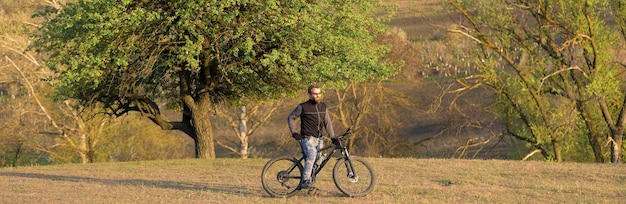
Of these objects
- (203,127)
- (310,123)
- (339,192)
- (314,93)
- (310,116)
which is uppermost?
(314,93)

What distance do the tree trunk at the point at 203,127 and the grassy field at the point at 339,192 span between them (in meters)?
4.20

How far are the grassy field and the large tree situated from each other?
9.90ft

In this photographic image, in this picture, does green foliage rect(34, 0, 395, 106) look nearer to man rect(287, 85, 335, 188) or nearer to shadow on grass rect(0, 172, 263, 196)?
shadow on grass rect(0, 172, 263, 196)

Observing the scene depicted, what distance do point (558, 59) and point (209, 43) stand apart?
54.2 feet

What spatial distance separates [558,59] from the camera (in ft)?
120

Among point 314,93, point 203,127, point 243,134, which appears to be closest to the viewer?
point 314,93

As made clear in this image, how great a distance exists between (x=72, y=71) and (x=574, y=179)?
14555mm

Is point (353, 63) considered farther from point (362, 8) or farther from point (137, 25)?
point (137, 25)

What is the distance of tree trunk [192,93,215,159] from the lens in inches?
1203

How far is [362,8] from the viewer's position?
2841cm

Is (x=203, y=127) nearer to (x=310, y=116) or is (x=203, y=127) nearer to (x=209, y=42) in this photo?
(x=209, y=42)

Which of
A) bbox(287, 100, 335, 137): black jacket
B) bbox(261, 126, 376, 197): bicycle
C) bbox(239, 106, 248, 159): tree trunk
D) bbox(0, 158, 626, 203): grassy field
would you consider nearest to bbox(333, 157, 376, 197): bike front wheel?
bbox(261, 126, 376, 197): bicycle

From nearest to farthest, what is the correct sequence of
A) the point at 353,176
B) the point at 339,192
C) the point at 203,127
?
1. the point at 353,176
2. the point at 339,192
3. the point at 203,127

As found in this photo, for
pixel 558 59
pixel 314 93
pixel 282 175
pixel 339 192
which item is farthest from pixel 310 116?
pixel 558 59
